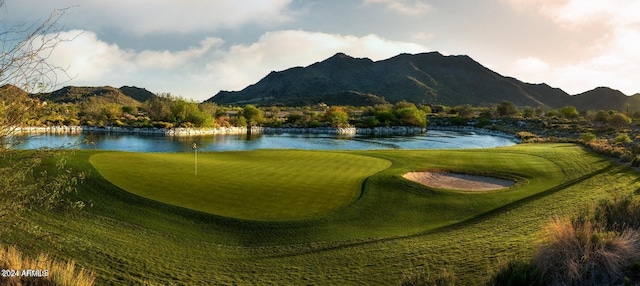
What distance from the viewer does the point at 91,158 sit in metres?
20.9

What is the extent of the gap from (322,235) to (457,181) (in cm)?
1180

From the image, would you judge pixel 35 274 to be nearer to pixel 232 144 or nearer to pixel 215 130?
pixel 232 144

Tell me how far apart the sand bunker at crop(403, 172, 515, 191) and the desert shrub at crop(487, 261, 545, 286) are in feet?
41.9

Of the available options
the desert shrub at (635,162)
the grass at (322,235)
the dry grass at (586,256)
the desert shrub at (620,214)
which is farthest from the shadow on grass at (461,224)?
the dry grass at (586,256)

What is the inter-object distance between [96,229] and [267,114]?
122m

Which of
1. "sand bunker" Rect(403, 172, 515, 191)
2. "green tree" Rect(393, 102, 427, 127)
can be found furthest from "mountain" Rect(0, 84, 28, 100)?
"green tree" Rect(393, 102, 427, 127)

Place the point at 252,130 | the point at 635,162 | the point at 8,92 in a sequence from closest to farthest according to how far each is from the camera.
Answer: the point at 8,92
the point at 635,162
the point at 252,130

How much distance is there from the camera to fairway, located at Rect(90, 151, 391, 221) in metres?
15.1

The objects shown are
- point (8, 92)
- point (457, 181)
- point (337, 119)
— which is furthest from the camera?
point (337, 119)

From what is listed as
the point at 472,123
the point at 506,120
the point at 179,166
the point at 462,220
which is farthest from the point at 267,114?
the point at 462,220

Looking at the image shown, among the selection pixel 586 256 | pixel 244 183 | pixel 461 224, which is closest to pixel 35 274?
pixel 586 256

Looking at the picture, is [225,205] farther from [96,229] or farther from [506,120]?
[506,120]

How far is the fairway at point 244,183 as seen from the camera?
15.1 metres

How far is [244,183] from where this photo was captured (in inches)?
715
